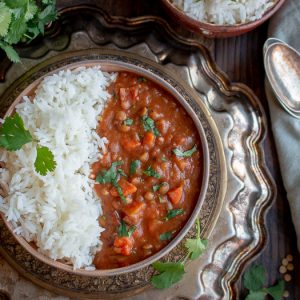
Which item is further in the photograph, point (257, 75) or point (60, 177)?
point (257, 75)

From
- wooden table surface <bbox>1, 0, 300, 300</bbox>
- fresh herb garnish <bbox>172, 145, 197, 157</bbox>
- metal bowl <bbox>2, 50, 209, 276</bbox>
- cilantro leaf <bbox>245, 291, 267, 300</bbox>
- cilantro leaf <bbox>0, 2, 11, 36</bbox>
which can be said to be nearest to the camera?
cilantro leaf <bbox>0, 2, 11, 36</bbox>

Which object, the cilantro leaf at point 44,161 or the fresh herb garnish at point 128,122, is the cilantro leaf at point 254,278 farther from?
the cilantro leaf at point 44,161

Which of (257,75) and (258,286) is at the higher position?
(257,75)

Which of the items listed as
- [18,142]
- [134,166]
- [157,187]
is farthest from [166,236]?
[18,142]

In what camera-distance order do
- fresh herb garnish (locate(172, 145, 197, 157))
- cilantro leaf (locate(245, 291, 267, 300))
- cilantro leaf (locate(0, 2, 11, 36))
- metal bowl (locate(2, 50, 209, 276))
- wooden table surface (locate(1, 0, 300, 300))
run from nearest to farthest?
1. cilantro leaf (locate(0, 2, 11, 36))
2. metal bowl (locate(2, 50, 209, 276))
3. fresh herb garnish (locate(172, 145, 197, 157))
4. cilantro leaf (locate(245, 291, 267, 300))
5. wooden table surface (locate(1, 0, 300, 300))

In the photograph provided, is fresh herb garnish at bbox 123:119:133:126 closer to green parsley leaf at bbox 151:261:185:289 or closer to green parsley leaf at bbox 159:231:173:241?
green parsley leaf at bbox 159:231:173:241

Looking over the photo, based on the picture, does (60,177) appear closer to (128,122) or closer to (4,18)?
(128,122)

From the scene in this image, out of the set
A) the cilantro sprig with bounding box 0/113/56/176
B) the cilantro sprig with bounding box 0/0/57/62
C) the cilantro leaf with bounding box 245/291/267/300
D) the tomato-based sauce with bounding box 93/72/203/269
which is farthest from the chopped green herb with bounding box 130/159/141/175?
the cilantro leaf with bounding box 245/291/267/300

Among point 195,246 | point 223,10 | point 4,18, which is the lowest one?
point 195,246
